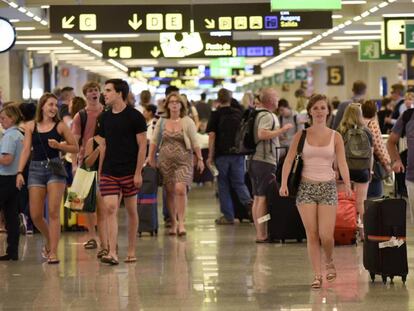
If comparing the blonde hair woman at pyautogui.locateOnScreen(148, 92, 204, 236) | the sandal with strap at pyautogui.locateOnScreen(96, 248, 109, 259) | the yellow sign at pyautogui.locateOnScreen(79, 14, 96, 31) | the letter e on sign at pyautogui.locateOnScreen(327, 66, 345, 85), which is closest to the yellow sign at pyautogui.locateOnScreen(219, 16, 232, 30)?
the yellow sign at pyautogui.locateOnScreen(79, 14, 96, 31)

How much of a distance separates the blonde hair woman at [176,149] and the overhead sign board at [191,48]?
971cm

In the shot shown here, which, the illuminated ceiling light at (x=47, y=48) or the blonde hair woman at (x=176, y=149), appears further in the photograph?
the illuminated ceiling light at (x=47, y=48)

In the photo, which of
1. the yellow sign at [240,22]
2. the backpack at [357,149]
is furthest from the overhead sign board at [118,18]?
the backpack at [357,149]

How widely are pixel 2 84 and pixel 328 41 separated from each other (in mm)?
10078

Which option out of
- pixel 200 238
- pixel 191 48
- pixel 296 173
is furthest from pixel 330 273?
pixel 191 48

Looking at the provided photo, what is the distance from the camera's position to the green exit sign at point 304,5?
60.4ft

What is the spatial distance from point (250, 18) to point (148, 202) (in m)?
5.73

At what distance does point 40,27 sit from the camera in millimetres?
29141

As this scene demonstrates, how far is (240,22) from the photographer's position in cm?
2045

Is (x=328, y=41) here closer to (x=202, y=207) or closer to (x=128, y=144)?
(x=202, y=207)

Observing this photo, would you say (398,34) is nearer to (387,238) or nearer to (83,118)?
(83,118)

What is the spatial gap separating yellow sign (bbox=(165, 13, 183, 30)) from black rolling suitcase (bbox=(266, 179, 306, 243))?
6824 millimetres

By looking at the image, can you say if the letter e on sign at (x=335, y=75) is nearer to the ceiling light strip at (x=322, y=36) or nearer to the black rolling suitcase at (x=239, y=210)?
the ceiling light strip at (x=322, y=36)

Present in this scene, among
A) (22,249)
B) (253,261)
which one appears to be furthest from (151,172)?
(253,261)
